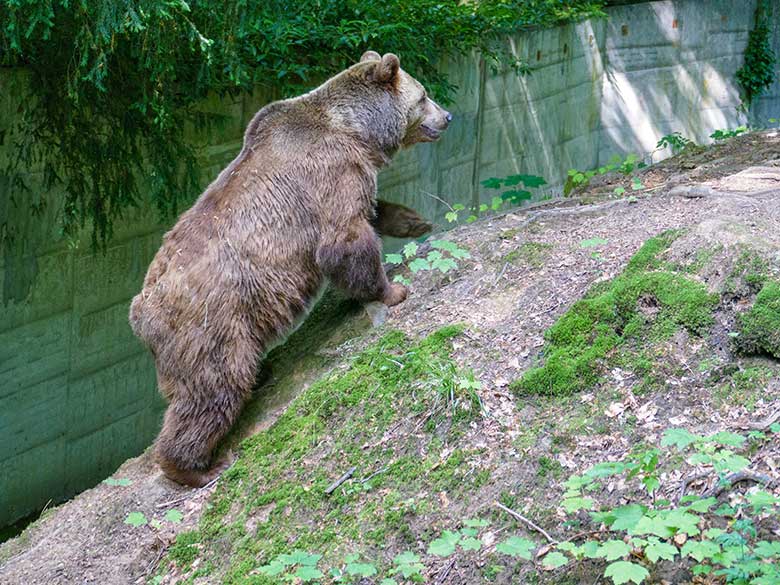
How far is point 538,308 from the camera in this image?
534cm

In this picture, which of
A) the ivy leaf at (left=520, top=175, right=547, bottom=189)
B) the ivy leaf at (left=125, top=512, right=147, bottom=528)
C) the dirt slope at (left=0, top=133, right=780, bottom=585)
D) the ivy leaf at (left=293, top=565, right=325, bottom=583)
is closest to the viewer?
the ivy leaf at (left=293, top=565, right=325, bottom=583)

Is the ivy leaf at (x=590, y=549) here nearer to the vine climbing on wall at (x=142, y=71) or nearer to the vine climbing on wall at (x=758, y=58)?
Answer: the vine climbing on wall at (x=142, y=71)

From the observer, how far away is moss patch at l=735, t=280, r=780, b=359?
446cm

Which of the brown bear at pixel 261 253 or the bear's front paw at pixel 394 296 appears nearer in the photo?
the brown bear at pixel 261 253

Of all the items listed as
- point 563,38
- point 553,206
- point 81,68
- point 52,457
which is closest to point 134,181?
point 81,68

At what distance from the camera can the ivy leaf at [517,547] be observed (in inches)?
145

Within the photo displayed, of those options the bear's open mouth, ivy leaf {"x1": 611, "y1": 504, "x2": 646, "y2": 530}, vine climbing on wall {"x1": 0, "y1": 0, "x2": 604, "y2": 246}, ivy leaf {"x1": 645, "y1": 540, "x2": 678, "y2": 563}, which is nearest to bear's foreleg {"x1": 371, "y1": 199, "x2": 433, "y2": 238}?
the bear's open mouth

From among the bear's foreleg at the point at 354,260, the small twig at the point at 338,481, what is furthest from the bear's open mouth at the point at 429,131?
the small twig at the point at 338,481

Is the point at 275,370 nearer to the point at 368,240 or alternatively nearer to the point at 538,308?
the point at 368,240

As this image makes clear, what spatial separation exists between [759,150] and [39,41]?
19.5 feet

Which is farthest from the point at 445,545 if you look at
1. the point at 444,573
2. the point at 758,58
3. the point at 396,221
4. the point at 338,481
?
the point at 758,58

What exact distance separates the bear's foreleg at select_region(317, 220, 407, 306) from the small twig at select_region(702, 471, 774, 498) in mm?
2515

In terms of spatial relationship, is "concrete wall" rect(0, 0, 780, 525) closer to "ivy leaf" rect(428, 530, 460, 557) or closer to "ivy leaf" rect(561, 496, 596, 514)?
"ivy leaf" rect(428, 530, 460, 557)

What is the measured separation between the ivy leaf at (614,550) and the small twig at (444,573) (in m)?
0.80
